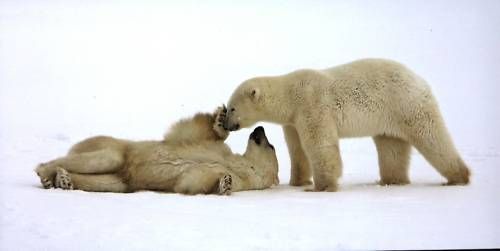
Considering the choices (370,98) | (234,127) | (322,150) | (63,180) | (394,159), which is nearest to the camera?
(63,180)

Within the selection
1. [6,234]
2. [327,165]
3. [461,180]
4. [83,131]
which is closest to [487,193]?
[461,180]

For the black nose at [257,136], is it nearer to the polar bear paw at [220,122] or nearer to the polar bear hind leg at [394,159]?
the polar bear paw at [220,122]

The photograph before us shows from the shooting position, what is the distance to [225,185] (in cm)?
610

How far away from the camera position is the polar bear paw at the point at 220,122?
6914mm

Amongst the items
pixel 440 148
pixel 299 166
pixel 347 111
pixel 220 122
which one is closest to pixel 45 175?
pixel 220 122

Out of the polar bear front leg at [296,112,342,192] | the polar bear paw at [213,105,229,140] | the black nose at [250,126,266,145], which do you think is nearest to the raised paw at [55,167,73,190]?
the polar bear paw at [213,105,229,140]

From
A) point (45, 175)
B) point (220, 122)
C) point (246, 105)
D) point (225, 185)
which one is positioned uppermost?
point (246, 105)

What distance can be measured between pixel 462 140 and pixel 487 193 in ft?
15.1

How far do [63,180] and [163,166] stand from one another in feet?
3.04

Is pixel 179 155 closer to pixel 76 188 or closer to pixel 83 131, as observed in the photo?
pixel 76 188

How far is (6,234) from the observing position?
406 centimetres

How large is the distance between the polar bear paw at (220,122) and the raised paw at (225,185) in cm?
87

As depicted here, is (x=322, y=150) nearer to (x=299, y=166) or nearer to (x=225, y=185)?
(x=299, y=166)

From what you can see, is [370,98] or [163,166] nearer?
[163,166]
